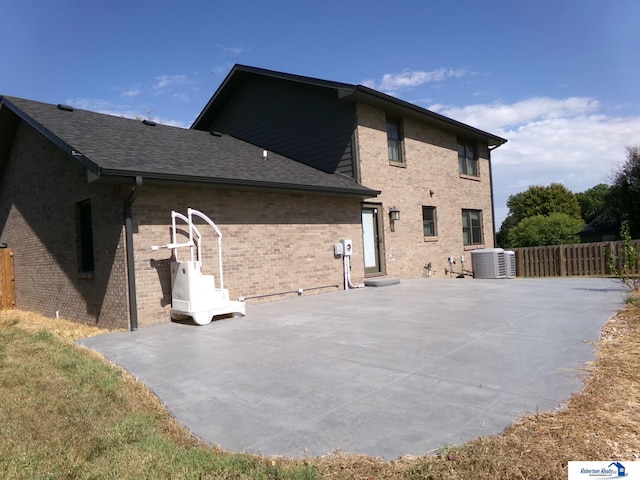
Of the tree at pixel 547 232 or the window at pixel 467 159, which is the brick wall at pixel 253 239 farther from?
the tree at pixel 547 232

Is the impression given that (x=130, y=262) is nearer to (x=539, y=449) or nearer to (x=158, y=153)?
(x=158, y=153)

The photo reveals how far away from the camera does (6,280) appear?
563 inches

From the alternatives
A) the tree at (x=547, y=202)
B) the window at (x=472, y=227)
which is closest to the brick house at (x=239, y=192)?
the window at (x=472, y=227)

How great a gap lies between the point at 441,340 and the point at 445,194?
12.5 metres

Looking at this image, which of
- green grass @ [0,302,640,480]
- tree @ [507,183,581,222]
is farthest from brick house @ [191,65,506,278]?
tree @ [507,183,581,222]

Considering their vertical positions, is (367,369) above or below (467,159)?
below

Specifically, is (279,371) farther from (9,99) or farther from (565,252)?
(565,252)

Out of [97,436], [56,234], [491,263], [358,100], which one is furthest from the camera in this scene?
[491,263]

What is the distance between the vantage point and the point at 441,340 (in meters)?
6.14

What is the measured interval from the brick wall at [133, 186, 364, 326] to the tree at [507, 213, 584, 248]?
1082 inches

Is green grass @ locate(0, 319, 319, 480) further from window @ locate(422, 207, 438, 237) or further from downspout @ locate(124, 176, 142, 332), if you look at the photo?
window @ locate(422, 207, 438, 237)

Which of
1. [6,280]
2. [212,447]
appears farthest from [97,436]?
[6,280]

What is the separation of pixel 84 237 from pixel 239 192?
3.84 metres

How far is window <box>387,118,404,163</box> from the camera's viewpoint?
15259mm
